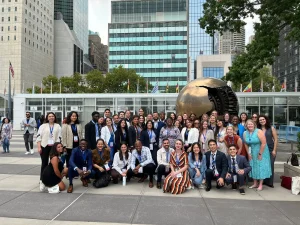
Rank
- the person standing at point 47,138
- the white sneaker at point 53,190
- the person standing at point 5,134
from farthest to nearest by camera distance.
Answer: the person standing at point 5,134
the person standing at point 47,138
the white sneaker at point 53,190

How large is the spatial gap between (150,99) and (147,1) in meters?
73.2

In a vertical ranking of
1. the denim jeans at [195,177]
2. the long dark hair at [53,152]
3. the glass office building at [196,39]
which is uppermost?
the glass office building at [196,39]

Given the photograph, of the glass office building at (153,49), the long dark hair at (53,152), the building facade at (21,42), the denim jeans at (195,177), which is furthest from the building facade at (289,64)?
the long dark hair at (53,152)

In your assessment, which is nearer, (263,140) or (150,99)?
(263,140)

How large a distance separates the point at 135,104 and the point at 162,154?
71.9ft

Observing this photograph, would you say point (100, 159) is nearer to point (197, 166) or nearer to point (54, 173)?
point (54, 173)

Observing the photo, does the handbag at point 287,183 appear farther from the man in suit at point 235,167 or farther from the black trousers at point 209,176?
the black trousers at point 209,176

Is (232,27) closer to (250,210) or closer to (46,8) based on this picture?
(250,210)

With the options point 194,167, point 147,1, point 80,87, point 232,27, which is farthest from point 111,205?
point 147,1

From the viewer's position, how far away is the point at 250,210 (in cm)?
500

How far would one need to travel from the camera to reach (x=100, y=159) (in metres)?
6.80

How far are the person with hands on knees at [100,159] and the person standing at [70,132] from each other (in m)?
0.74

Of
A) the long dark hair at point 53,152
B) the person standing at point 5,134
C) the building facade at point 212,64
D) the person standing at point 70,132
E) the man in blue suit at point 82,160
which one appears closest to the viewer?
the long dark hair at point 53,152

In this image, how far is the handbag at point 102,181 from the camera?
21.1ft
